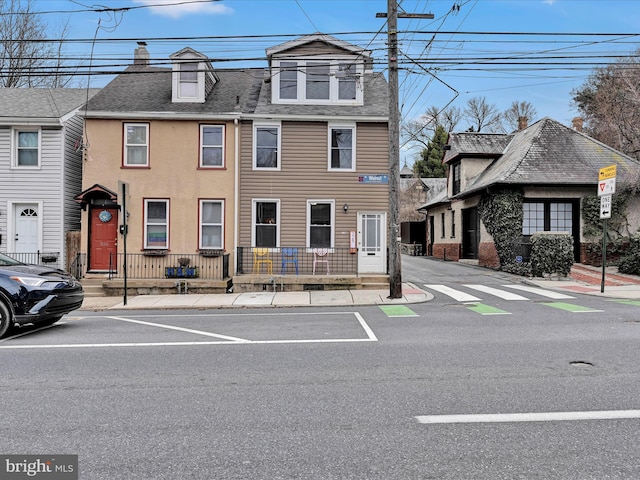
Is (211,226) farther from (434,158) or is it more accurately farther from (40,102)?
(434,158)

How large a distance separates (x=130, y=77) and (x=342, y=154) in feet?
33.8

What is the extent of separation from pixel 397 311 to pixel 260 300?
4.38m

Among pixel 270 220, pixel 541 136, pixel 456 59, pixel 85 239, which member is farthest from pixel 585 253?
pixel 85 239

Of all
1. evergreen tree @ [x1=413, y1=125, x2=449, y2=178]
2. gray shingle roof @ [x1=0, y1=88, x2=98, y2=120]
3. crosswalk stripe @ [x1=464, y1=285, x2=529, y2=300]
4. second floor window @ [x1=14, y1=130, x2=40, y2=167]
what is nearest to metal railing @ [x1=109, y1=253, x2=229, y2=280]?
second floor window @ [x1=14, y1=130, x2=40, y2=167]

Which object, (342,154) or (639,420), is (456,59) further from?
(639,420)

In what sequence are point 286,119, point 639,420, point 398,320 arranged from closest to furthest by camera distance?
point 639,420, point 398,320, point 286,119

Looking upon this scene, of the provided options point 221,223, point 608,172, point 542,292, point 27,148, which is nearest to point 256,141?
point 221,223

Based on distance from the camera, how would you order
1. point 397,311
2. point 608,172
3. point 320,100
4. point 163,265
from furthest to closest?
point 320,100
point 163,265
point 608,172
point 397,311

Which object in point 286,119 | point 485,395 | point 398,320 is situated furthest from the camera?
point 286,119

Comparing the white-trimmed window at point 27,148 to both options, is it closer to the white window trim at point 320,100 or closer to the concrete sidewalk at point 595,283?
the white window trim at point 320,100

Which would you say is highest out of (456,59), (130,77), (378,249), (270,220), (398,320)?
(130,77)

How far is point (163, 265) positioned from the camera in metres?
16.7

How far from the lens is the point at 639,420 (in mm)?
4141

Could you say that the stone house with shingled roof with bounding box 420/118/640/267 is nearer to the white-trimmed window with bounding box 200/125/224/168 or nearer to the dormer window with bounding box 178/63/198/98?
the white-trimmed window with bounding box 200/125/224/168
